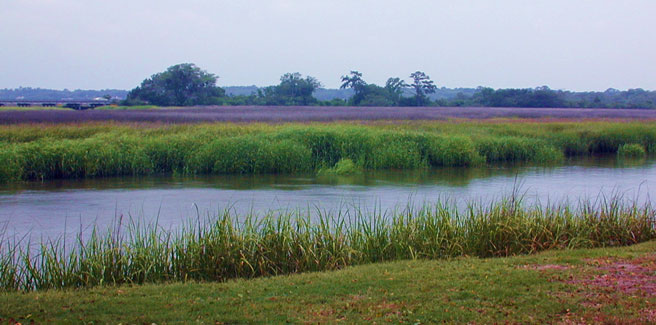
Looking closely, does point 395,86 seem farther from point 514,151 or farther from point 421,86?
point 514,151

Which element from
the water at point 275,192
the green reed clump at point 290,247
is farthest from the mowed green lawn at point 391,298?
the water at point 275,192

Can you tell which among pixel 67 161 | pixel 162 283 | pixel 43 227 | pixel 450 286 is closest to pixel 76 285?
pixel 162 283

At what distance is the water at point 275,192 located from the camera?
44.1 feet

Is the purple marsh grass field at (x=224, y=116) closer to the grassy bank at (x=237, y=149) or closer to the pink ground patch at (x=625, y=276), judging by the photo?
the grassy bank at (x=237, y=149)

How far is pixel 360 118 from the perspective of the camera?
31672 millimetres

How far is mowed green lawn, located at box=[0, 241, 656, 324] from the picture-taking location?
5.50 metres

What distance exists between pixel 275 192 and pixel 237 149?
4834mm

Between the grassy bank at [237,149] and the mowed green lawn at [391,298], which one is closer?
the mowed green lawn at [391,298]

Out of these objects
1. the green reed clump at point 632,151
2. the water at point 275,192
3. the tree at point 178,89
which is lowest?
the water at point 275,192

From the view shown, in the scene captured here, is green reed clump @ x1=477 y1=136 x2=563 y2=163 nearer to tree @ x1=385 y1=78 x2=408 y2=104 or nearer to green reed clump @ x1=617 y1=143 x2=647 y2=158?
green reed clump @ x1=617 y1=143 x2=647 y2=158

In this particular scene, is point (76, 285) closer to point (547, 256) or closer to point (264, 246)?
point (264, 246)

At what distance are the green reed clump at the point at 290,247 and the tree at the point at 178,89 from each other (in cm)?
4085

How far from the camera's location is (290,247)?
818cm

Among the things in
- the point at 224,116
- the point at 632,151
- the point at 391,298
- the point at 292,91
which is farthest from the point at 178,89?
the point at 391,298
